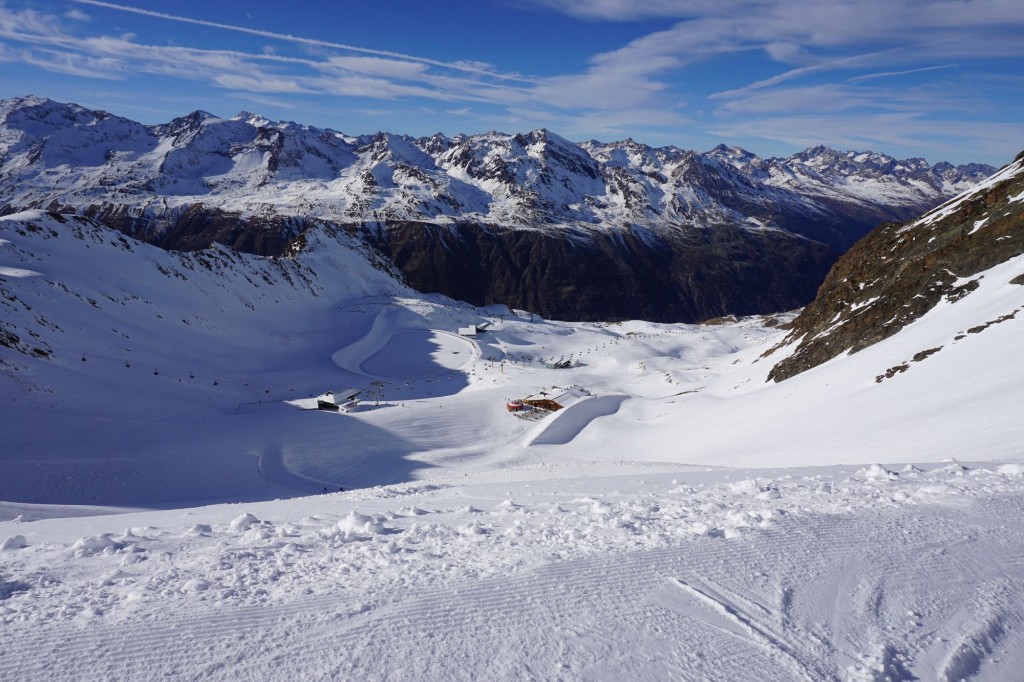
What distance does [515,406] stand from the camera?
3572 centimetres

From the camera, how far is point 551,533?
819 centimetres

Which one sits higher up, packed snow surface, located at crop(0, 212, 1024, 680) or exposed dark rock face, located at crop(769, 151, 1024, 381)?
exposed dark rock face, located at crop(769, 151, 1024, 381)

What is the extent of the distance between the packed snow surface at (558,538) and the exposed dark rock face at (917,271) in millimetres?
2112

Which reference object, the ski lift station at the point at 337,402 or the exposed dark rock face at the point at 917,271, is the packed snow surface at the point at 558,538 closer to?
the exposed dark rock face at the point at 917,271

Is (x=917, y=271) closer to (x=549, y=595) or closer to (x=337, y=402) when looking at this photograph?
(x=549, y=595)

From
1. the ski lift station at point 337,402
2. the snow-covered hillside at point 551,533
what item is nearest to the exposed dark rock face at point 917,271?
the snow-covered hillside at point 551,533

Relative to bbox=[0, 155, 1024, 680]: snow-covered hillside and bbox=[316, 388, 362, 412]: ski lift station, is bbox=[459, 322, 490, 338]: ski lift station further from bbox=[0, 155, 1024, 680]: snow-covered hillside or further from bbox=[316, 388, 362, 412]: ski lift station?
bbox=[0, 155, 1024, 680]: snow-covered hillside

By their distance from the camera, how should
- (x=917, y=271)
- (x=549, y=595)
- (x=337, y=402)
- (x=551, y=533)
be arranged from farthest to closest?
(x=337, y=402), (x=917, y=271), (x=551, y=533), (x=549, y=595)

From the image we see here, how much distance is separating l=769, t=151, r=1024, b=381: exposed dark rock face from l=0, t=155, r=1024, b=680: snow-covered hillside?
110 cm

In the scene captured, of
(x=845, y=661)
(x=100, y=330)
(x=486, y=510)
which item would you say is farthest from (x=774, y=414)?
(x=100, y=330)

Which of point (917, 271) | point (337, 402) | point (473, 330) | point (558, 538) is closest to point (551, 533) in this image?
point (558, 538)

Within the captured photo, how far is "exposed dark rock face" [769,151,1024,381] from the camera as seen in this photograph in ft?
89.9

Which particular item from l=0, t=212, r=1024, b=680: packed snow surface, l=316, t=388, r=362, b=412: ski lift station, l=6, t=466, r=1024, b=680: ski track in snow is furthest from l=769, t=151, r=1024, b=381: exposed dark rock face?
l=316, t=388, r=362, b=412: ski lift station

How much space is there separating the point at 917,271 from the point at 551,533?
31153mm
